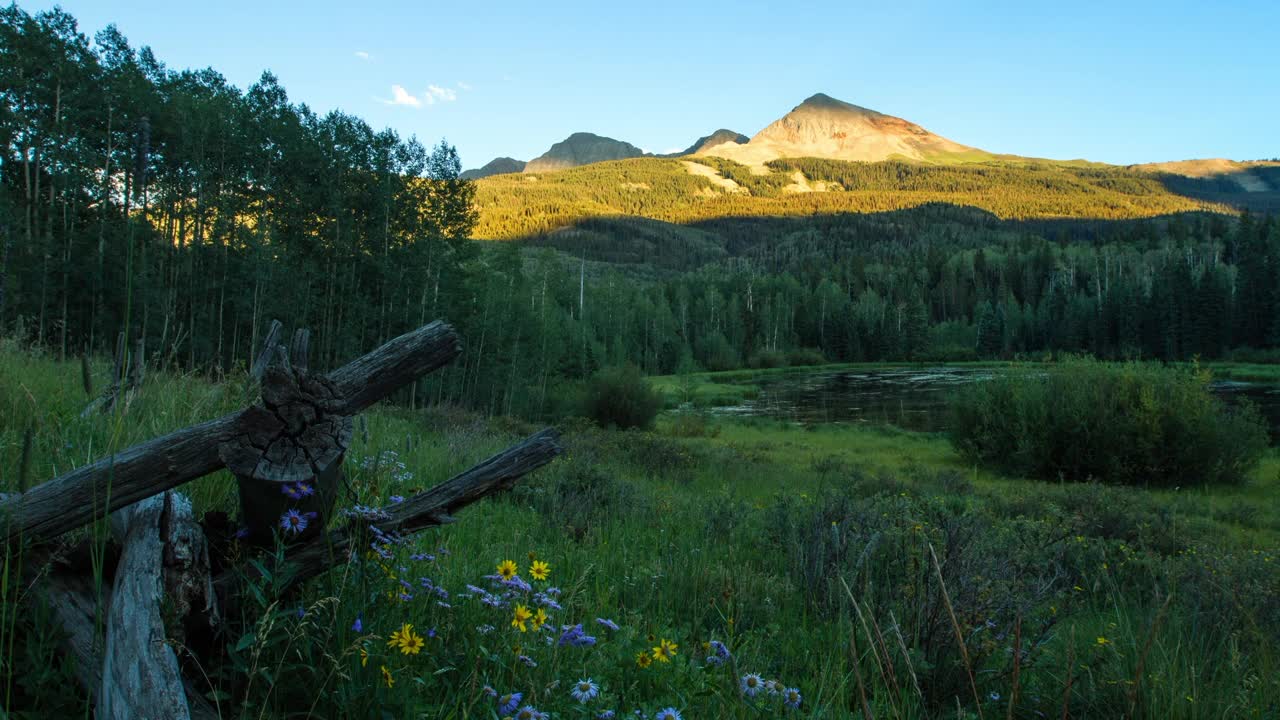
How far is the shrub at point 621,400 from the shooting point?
3288cm

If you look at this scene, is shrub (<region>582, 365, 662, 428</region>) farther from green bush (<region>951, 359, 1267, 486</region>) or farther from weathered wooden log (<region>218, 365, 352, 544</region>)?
weathered wooden log (<region>218, 365, 352, 544</region>)

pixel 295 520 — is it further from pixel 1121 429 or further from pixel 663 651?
pixel 1121 429

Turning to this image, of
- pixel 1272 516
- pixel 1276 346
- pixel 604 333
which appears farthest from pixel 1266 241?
pixel 1272 516

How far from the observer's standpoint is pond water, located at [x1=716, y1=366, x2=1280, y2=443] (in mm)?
36406

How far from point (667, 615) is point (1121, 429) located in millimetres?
21189

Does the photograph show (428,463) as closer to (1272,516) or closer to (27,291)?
(1272,516)

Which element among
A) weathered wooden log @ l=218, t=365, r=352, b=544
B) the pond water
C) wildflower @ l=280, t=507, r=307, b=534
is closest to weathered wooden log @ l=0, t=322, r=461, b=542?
weathered wooden log @ l=218, t=365, r=352, b=544

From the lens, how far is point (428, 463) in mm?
7391

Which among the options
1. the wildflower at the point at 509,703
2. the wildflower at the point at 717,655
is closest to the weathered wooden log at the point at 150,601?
the wildflower at the point at 509,703

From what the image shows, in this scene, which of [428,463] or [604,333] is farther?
[604,333]

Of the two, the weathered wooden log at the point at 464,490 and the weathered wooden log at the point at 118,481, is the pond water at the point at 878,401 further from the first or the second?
the weathered wooden log at the point at 118,481

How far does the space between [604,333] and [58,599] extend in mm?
80108

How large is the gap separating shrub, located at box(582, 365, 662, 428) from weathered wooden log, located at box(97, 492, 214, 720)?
30.0 m

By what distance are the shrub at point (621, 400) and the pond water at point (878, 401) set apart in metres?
9.10
